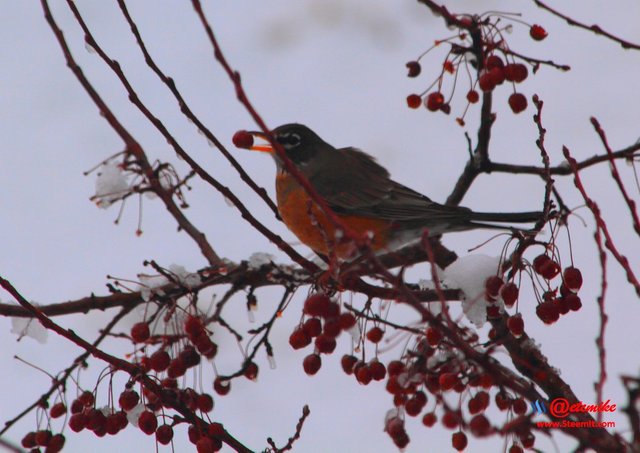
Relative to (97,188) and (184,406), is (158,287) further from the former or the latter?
(97,188)

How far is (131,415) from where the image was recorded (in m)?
2.24

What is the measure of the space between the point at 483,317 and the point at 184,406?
92 centimetres

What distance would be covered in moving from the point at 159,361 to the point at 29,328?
53 centimetres

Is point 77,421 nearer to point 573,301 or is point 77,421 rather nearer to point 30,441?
point 30,441

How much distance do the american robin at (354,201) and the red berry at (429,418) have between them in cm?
89

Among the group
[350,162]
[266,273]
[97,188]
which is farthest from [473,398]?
[350,162]

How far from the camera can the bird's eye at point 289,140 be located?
4117 mm

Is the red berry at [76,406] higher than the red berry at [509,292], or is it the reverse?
the red berry at [509,292]

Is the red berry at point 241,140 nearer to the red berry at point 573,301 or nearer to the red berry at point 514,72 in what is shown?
the red berry at point 514,72

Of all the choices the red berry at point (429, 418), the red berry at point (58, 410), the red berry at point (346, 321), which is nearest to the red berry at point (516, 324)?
the red berry at point (429, 418)

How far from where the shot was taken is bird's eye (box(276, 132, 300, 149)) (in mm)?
4117

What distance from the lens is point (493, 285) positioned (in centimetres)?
206

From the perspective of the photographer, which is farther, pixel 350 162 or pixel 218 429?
pixel 350 162

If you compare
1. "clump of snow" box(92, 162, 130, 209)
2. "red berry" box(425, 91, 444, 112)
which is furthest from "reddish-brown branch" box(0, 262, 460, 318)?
"red berry" box(425, 91, 444, 112)
